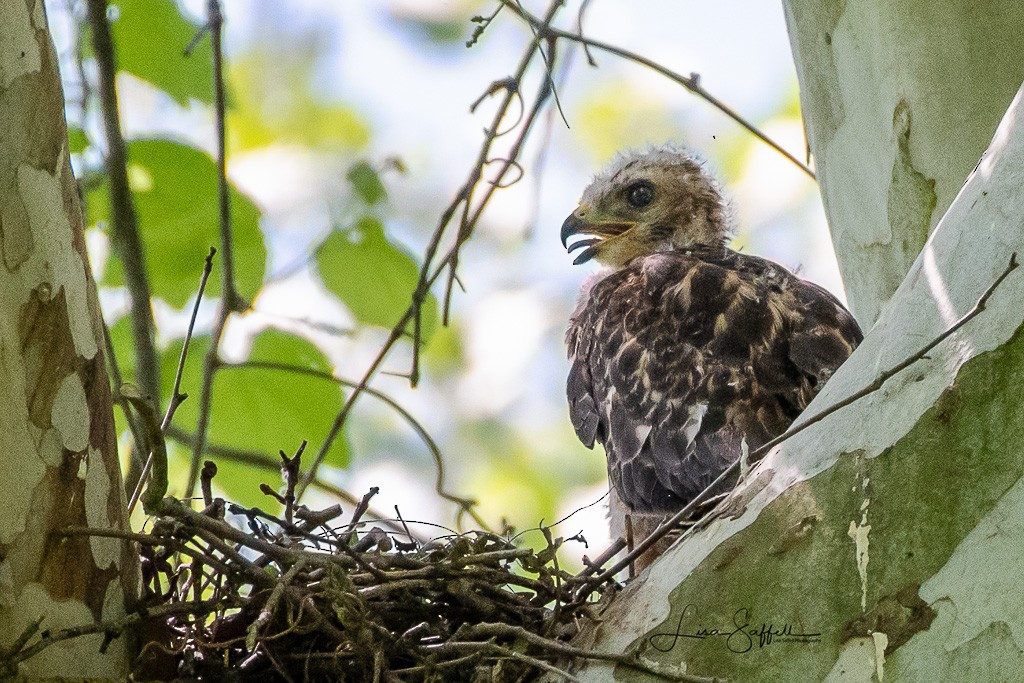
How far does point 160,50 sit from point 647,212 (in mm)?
1755

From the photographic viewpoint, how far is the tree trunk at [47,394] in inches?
77.6

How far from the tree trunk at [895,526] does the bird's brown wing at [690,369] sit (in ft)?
3.45

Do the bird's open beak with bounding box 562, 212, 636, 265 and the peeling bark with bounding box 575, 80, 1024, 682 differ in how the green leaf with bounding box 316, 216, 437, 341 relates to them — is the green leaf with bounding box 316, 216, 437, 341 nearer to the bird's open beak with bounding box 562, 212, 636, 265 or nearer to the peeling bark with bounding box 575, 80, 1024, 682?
the bird's open beak with bounding box 562, 212, 636, 265

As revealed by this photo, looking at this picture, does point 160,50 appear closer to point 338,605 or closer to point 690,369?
point 690,369

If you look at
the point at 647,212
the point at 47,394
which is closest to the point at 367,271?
the point at 647,212

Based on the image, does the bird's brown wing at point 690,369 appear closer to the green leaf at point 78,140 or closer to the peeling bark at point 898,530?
the peeling bark at point 898,530

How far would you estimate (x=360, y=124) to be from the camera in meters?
12.1

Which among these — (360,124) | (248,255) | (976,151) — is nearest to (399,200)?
(360,124)

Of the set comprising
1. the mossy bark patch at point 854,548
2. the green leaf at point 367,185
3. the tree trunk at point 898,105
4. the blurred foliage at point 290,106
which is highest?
the blurred foliage at point 290,106

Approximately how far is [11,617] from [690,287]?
6.84 ft

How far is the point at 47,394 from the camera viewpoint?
2.01 metres

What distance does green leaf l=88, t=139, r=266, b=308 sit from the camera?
12.3 feet

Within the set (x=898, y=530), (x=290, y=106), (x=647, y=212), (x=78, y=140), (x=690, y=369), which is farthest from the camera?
(x=290, y=106)

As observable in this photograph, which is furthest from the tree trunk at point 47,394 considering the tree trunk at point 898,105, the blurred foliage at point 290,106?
the blurred foliage at point 290,106
